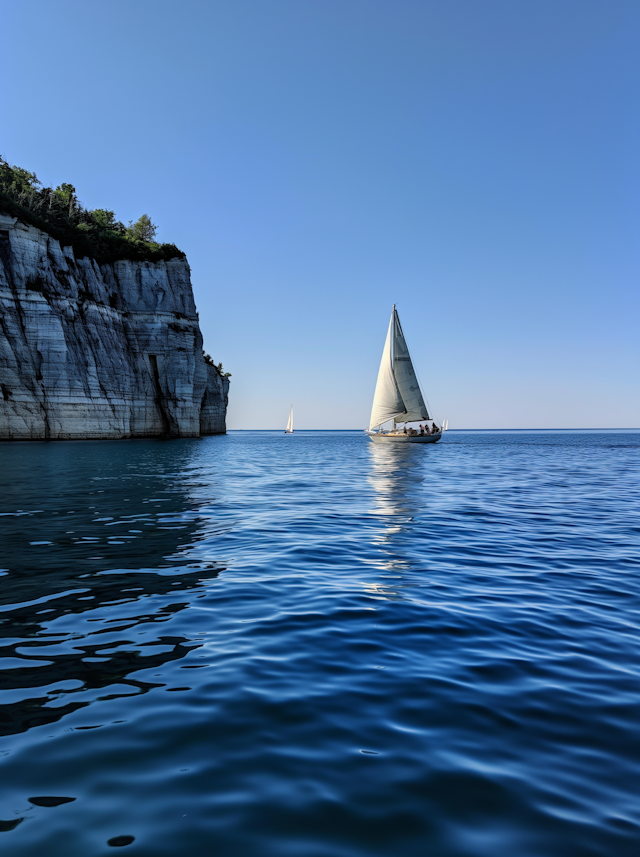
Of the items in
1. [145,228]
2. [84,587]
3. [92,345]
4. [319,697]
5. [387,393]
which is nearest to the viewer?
[319,697]

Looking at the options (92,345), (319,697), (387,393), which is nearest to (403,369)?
(387,393)

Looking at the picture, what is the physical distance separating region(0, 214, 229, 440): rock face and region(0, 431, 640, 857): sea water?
151ft

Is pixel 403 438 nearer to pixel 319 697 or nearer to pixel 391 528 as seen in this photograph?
pixel 391 528

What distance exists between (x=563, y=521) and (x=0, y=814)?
12805 millimetres

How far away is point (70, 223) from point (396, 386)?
44.8 meters

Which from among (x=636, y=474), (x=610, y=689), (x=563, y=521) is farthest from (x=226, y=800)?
(x=636, y=474)

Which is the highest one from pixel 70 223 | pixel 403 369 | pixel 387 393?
pixel 70 223

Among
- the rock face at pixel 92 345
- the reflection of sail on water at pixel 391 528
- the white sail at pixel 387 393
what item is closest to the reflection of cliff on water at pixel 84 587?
the reflection of sail on water at pixel 391 528

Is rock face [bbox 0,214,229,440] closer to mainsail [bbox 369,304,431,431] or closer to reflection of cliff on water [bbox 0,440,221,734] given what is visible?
mainsail [bbox 369,304,431,431]

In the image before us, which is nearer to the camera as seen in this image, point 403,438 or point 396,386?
point 396,386

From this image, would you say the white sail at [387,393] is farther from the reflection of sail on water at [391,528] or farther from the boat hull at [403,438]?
the reflection of sail on water at [391,528]

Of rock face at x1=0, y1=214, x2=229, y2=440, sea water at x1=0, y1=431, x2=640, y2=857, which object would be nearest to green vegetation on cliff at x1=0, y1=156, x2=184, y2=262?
rock face at x1=0, y1=214, x2=229, y2=440

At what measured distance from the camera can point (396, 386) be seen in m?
58.2

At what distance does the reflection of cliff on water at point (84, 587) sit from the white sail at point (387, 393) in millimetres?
43823
